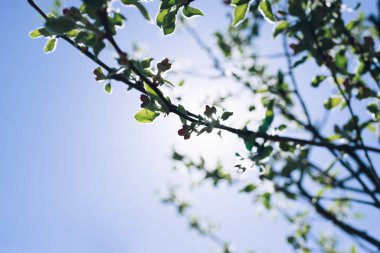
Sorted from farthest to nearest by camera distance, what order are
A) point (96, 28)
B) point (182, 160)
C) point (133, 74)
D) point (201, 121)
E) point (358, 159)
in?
point (182, 160) → point (358, 159) → point (201, 121) → point (133, 74) → point (96, 28)

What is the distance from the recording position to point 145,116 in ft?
6.51

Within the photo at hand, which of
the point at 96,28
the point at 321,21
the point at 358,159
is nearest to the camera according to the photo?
the point at 96,28

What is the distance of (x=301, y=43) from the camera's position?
2867 mm

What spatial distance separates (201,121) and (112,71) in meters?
0.62

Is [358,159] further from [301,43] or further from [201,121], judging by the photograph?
[201,121]

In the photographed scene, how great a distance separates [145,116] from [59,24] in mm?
719

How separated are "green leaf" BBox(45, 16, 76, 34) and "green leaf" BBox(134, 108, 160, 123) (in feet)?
2.11

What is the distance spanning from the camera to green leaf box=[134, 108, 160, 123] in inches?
77.5

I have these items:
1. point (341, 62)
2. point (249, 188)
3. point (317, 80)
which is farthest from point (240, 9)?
point (249, 188)

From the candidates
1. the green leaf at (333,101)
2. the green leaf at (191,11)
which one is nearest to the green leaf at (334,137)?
the green leaf at (333,101)

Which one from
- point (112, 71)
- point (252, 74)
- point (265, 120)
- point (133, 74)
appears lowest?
point (112, 71)

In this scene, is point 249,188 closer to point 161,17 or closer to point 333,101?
point 333,101

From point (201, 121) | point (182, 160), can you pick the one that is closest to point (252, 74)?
point (182, 160)

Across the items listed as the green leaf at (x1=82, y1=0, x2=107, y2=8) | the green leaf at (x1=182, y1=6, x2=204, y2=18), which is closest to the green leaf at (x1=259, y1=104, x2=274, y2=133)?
the green leaf at (x1=182, y1=6, x2=204, y2=18)
